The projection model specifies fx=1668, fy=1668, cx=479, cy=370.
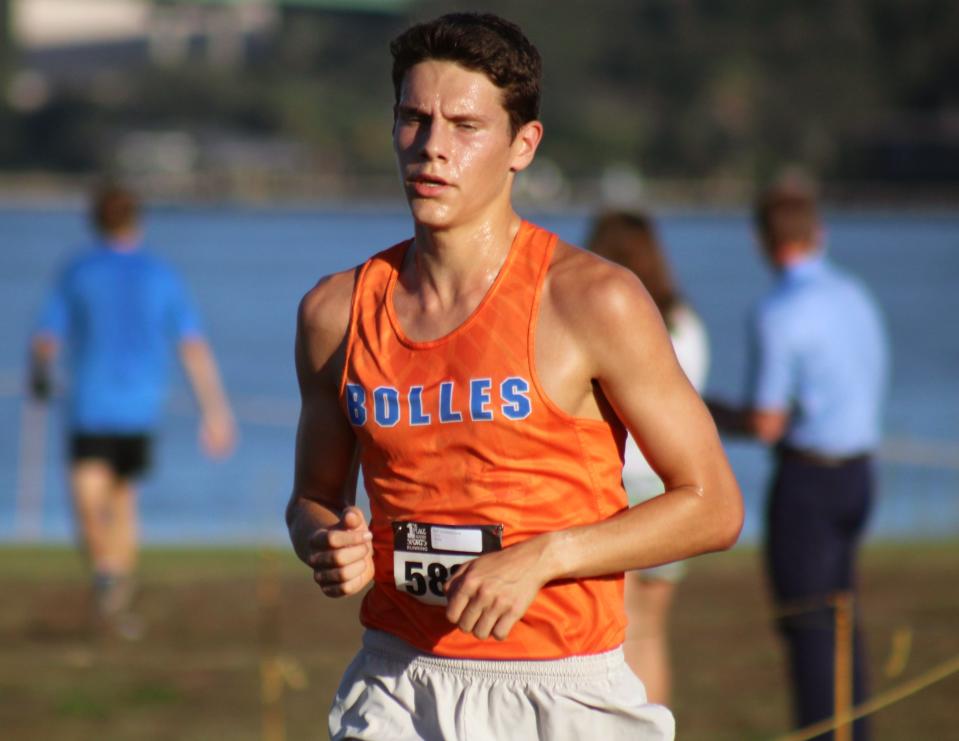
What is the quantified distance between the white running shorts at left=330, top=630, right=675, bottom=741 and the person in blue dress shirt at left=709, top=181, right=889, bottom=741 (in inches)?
106

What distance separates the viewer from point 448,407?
281 cm

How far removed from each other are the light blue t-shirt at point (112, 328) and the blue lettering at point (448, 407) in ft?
19.0

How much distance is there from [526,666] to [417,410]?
0.48 metres

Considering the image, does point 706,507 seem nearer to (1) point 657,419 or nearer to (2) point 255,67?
(1) point 657,419

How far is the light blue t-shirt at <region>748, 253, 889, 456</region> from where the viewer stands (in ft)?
18.5

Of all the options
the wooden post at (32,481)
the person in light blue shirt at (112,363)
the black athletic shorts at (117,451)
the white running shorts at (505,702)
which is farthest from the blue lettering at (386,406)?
the wooden post at (32,481)

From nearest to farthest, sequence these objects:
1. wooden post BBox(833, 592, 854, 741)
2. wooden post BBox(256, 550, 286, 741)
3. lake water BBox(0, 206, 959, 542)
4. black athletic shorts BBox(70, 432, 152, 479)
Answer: wooden post BBox(833, 592, 854, 741), wooden post BBox(256, 550, 286, 741), black athletic shorts BBox(70, 432, 152, 479), lake water BBox(0, 206, 959, 542)

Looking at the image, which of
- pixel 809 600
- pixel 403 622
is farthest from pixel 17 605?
pixel 403 622

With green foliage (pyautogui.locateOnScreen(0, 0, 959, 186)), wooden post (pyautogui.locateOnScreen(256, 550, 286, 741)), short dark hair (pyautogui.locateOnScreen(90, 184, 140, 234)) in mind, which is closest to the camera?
wooden post (pyautogui.locateOnScreen(256, 550, 286, 741))

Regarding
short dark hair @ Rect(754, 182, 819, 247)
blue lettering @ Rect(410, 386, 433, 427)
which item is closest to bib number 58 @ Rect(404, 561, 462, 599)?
blue lettering @ Rect(410, 386, 433, 427)

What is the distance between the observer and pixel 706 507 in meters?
2.82

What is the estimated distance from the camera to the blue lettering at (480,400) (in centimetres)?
279

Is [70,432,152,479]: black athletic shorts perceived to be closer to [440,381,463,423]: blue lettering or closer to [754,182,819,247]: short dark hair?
[754,182,819,247]: short dark hair

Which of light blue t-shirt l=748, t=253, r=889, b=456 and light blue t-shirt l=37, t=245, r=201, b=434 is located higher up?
light blue t-shirt l=37, t=245, r=201, b=434
